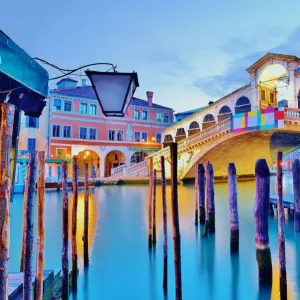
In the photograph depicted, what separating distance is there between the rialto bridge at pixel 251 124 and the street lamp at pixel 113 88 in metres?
13.7

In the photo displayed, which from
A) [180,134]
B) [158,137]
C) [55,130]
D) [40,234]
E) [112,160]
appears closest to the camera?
[40,234]

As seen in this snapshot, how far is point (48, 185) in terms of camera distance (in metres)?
17.2

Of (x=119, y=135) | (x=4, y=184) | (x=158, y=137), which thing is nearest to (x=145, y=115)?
(x=158, y=137)

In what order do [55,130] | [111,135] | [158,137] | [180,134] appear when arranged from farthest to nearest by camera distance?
[158,137], [180,134], [111,135], [55,130]

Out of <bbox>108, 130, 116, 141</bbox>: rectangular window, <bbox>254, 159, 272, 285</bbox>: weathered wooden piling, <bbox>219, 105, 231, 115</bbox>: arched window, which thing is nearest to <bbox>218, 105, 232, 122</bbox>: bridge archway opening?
<bbox>219, 105, 231, 115</bbox>: arched window

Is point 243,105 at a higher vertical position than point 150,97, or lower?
lower

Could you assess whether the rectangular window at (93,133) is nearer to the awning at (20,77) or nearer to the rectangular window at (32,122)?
the rectangular window at (32,122)

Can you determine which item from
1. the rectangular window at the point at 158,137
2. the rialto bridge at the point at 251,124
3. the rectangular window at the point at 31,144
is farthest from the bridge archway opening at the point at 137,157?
the rectangular window at the point at 31,144

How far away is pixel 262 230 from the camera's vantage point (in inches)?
169

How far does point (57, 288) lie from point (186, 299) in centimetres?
162

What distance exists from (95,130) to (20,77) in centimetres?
1969

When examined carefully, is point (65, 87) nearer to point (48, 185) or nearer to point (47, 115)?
point (47, 115)

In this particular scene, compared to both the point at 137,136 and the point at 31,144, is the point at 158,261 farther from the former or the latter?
the point at 137,136

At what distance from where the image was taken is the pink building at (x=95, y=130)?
20.1m
